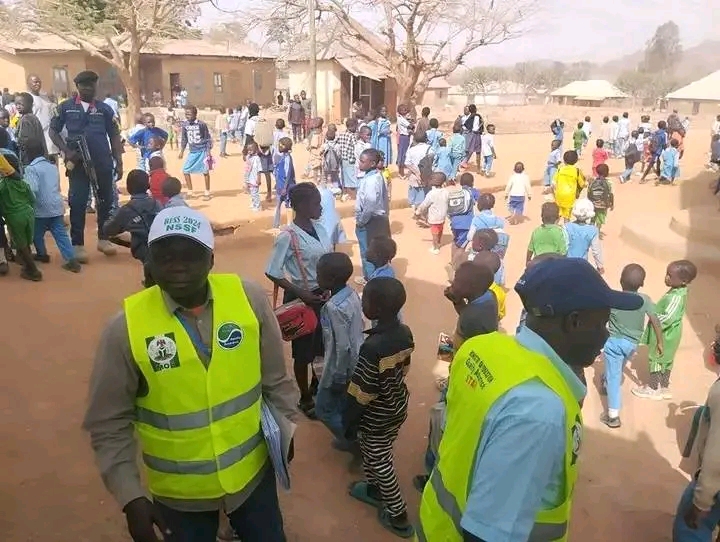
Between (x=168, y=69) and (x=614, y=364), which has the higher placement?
(x=168, y=69)

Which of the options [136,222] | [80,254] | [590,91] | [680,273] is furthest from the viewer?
[590,91]

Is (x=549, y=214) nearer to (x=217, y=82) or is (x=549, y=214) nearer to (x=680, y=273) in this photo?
(x=680, y=273)

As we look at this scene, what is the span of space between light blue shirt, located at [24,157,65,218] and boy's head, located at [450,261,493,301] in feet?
16.9

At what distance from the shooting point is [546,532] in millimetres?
1493

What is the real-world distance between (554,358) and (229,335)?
980 mm

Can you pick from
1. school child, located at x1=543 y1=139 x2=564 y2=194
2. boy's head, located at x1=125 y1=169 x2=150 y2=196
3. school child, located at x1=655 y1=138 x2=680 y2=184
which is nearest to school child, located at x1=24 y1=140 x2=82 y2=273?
boy's head, located at x1=125 y1=169 x2=150 y2=196

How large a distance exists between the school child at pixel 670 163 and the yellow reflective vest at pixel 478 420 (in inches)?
592

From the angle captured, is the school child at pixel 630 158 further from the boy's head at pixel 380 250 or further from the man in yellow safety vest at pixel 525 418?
the man in yellow safety vest at pixel 525 418

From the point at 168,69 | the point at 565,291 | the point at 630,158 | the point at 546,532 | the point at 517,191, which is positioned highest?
the point at 168,69

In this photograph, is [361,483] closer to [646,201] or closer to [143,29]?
[646,201]

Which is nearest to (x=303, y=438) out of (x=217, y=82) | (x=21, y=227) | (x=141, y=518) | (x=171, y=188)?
(x=141, y=518)

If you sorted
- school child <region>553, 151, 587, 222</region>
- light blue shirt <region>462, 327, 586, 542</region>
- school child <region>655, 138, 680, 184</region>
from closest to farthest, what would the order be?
light blue shirt <region>462, 327, 586, 542</region>
school child <region>553, 151, 587, 222</region>
school child <region>655, 138, 680, 184</region>

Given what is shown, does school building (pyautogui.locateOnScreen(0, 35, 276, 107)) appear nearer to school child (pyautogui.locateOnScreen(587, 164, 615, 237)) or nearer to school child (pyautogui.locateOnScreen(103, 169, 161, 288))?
school child (pyautogui.locateOnScreen(587, 164, 615, 237))

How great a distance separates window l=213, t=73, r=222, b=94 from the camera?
3044cm
